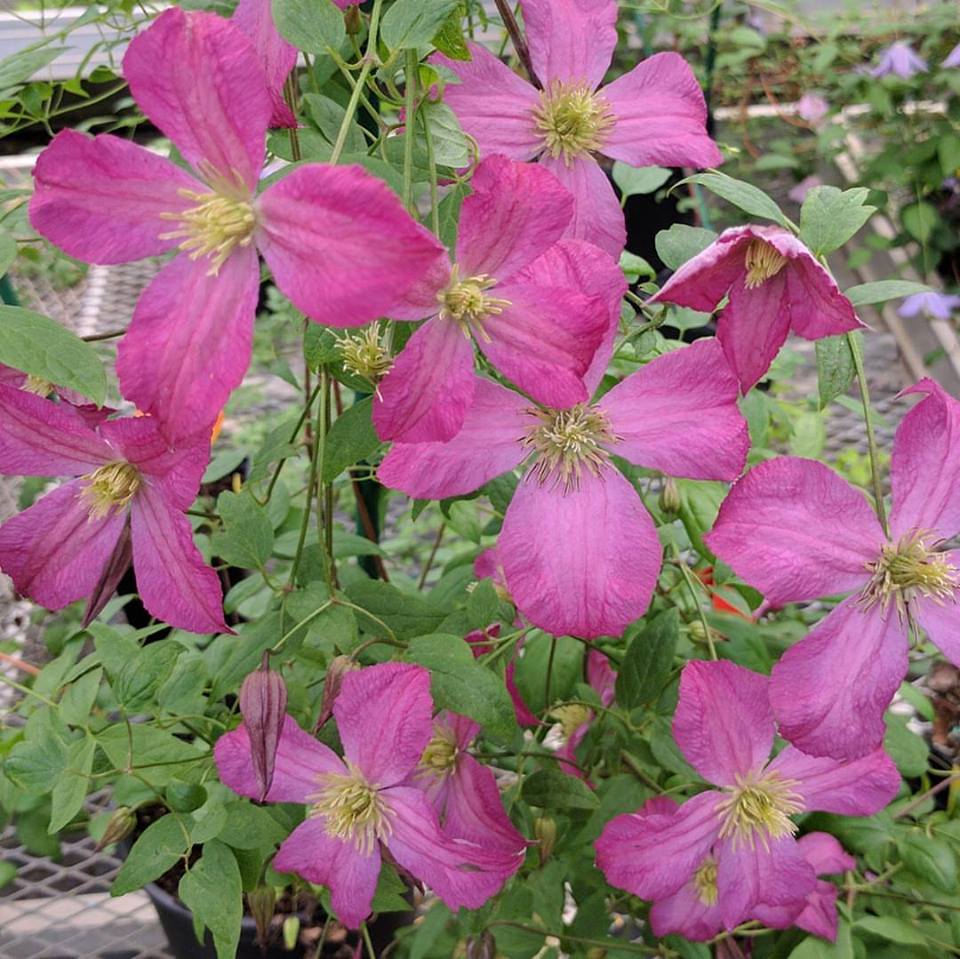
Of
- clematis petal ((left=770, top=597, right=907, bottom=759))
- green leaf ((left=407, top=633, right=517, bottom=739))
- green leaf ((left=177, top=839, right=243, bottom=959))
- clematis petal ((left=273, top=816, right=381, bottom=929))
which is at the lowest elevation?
clematis petal ((left=273, top=816, right=381, bottom=929))

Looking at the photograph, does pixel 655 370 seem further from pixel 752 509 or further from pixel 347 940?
pixel 347 940

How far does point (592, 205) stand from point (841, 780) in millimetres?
295

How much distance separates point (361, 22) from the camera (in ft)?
1.53

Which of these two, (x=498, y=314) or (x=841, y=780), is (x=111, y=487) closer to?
(x=498, y=314)

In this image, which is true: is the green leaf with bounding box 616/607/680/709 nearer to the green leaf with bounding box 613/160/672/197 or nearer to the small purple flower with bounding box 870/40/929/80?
the green leaf with bounding box 613/160/672/197

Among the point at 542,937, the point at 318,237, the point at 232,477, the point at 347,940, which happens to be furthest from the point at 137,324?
the point at 232,477

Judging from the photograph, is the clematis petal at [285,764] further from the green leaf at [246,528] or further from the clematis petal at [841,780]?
the clematis petal at [841,780]

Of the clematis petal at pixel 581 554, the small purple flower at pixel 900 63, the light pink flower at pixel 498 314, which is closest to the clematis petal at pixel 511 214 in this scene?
the light pink flower at pixel 498 314

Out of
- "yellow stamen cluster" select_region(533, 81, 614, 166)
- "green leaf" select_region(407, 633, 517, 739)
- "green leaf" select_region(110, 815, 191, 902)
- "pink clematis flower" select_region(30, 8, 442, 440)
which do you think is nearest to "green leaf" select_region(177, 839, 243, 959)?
"green leaf" select_region(110, 815, 191, 902)

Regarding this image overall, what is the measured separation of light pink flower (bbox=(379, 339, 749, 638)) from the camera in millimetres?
416

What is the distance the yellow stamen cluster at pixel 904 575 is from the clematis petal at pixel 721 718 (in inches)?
2.4

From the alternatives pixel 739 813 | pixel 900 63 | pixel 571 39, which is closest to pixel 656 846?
pixel 739 813

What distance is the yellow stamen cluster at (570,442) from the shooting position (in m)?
0.45

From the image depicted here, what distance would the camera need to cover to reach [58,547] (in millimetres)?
466
